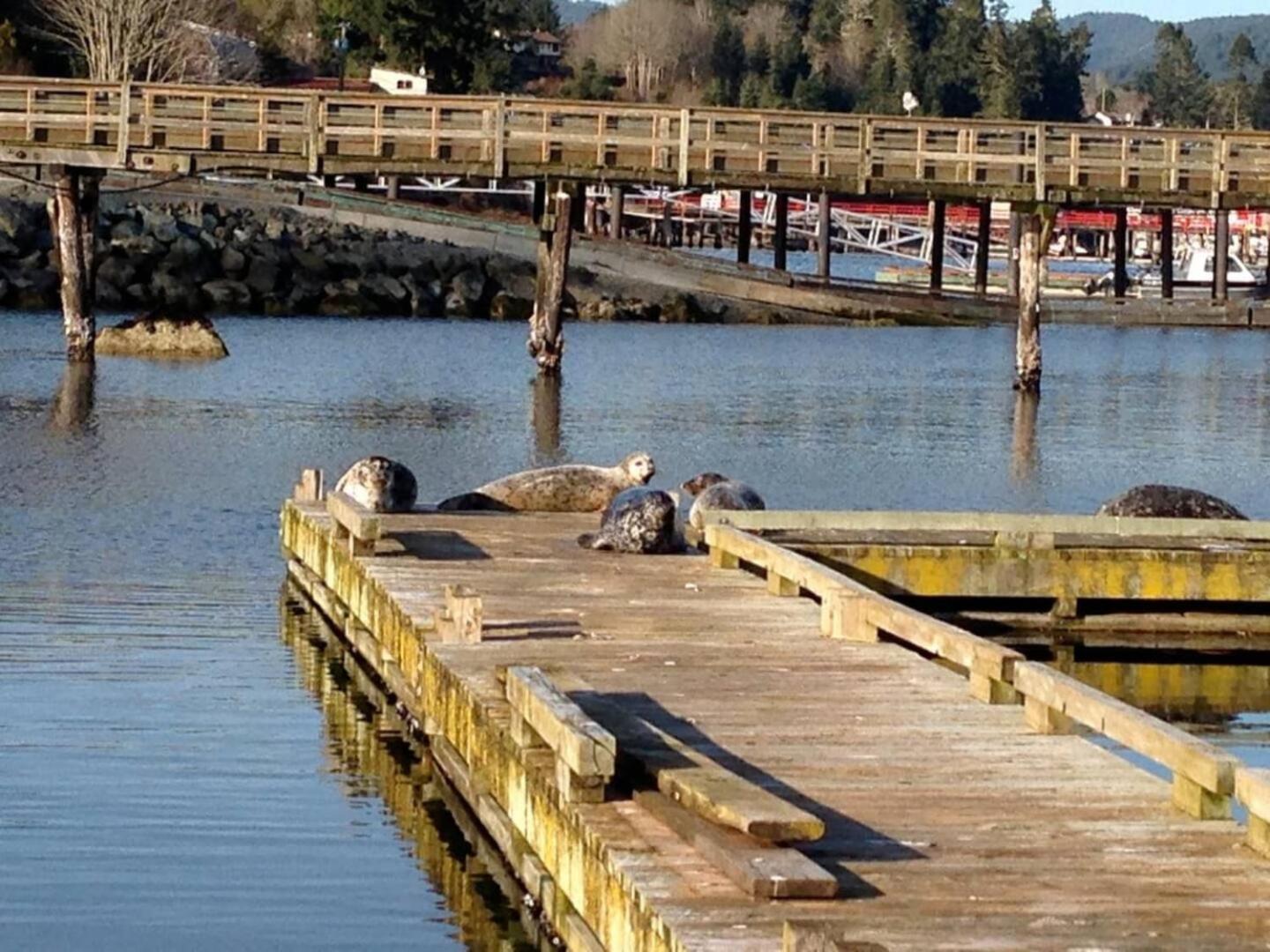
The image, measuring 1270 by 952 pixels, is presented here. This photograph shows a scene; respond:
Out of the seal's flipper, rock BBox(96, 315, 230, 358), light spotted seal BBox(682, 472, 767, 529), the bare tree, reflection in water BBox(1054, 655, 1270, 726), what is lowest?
reflection in water BBox(1054, 655, 1270, 726)

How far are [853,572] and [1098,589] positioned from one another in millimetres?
1958

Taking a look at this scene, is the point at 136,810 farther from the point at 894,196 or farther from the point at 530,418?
the point at 894,196

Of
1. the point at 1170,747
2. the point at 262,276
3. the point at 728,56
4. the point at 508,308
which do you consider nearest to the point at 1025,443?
the point at 1170,747

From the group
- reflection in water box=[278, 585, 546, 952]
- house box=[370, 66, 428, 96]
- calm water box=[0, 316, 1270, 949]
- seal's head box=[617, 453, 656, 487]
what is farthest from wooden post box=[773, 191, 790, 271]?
reflection in water box=[278, 585, 546, 952]

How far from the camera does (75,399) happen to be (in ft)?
124

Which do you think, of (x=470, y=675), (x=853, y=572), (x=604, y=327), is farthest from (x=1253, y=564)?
(x=604, y=327)

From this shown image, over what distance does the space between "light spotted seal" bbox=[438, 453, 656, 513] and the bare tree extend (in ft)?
188

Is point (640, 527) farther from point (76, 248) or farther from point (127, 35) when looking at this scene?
point (127, 35)

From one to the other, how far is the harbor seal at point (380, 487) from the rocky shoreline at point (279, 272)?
124ft

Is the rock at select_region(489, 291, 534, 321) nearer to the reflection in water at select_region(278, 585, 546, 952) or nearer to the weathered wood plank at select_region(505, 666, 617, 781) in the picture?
the reflection in water at select_region(278, 585, 546, 952)

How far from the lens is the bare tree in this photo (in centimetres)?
8231

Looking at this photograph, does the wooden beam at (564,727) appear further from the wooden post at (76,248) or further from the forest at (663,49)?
the forest at (663,49)

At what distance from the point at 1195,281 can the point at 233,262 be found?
4358cm

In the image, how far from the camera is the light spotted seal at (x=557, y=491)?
23.1m
